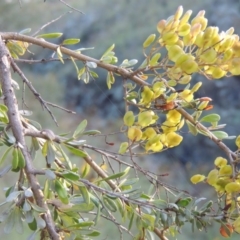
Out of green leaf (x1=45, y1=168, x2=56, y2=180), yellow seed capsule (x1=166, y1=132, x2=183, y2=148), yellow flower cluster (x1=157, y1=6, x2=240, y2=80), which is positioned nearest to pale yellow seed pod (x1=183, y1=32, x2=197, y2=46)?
yellow flower cluster (x1=157, y1=6, x2=240, y2=80)

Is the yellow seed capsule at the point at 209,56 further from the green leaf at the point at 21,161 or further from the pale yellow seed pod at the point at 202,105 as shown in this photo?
the green leaf at the point at 21,161

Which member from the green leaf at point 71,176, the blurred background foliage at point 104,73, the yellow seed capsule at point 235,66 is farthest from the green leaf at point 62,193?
the blurred background foliage at point 104,73

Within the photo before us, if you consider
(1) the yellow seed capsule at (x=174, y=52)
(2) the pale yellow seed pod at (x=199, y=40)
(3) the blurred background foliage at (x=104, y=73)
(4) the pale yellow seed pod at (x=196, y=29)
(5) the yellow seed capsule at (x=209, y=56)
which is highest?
(4) the pale yellow seed pod at (x=196, y=29)

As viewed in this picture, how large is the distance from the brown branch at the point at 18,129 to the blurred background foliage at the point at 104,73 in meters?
2.31

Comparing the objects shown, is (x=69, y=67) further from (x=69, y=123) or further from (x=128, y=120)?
(x=128, y=120)

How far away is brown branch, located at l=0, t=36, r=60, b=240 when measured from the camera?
444mm

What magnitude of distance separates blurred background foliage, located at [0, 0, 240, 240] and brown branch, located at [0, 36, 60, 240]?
90.9 inches

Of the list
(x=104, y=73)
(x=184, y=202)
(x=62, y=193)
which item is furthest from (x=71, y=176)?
(x=104, y=73)

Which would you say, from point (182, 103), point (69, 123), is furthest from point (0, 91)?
point (69, 123)

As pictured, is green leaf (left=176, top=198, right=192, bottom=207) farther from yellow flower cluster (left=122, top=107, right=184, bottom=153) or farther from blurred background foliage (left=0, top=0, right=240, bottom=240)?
blurred background foliage (left=0, top=0, right=240, bottom=240)

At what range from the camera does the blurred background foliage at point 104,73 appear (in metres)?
3.04

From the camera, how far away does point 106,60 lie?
0.59 meters

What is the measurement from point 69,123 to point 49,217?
9.77 ft

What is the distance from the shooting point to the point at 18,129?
0.48 m
